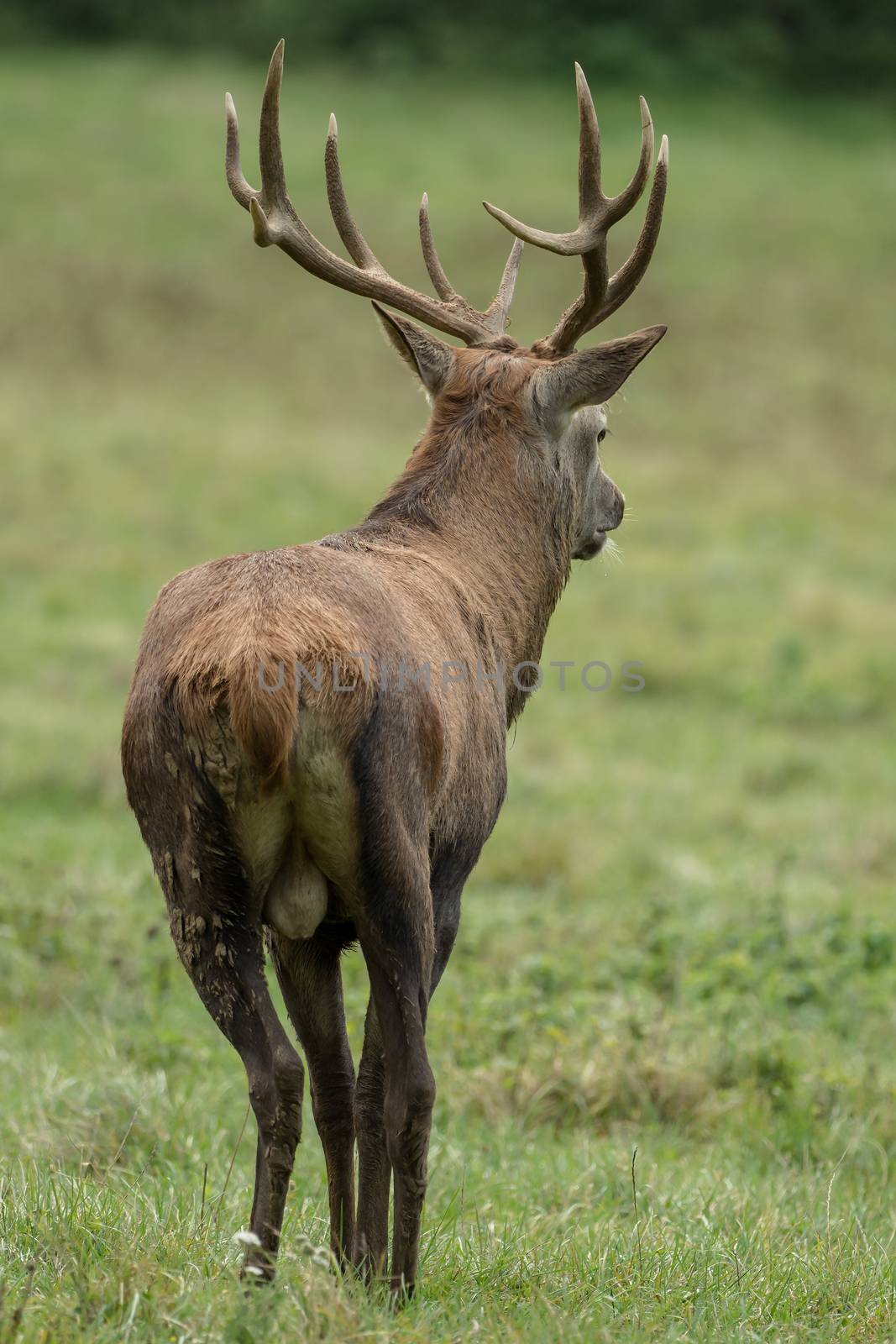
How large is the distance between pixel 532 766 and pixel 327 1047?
24.6ft

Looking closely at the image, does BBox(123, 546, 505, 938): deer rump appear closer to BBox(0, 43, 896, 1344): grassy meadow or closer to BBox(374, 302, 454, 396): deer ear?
BBox(0, 43, 896, 1344): grassy meadow

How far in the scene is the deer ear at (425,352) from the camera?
15.6ft

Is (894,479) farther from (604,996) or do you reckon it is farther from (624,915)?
(604,996)

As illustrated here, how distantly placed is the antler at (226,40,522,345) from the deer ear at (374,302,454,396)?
3.9 inches

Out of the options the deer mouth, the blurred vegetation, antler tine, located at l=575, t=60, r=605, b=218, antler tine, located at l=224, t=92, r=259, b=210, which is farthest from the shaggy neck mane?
the blurred vegetation

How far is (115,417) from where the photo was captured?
843 inches

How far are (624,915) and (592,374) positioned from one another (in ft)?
13.4

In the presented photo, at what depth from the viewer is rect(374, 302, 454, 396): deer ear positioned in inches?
187

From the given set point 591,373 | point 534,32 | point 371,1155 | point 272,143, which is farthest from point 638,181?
point 534,32

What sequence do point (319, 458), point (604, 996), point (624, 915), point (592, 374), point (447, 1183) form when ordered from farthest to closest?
point (319, 458) < point (624, 915) < point (604, 996) < point (447, 1183) < point (592, 374)

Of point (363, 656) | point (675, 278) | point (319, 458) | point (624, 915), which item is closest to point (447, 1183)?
point (363, 656)

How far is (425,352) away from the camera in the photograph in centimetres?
478

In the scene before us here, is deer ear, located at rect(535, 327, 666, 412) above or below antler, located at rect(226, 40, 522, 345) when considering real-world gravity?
below

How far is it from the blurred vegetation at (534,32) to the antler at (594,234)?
3539cm
